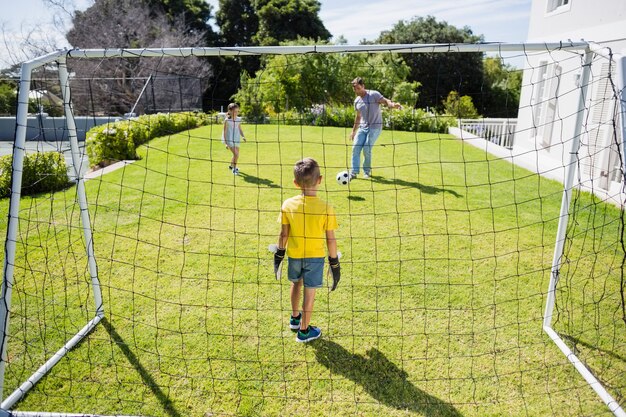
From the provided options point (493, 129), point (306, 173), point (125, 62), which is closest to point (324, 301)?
point (306, 173)

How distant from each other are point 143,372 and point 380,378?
171 centimetres

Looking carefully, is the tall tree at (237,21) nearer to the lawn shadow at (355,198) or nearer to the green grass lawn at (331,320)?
the lawn shadow at (355,198)

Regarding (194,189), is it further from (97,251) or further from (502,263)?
(502,263)

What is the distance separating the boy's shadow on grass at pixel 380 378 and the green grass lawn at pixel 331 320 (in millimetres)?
13

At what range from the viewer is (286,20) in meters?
26.7

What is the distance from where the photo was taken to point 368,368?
3123mm

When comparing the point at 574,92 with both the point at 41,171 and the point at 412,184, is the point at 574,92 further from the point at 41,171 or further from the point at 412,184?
the point at 41,171

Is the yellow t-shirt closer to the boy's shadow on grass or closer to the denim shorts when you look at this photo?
the denim shorts

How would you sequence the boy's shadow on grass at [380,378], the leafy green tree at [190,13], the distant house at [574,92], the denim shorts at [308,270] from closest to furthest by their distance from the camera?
1. the boy's shadow on grass at [380,378]
2. the denim shorts at [308,270]
3. the distant house at [574,92]
4. the leafy green tree at [190,13]

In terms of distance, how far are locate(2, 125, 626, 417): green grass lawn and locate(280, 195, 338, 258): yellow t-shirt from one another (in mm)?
854

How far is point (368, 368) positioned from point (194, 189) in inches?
208

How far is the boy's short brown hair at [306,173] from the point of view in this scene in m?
3.00

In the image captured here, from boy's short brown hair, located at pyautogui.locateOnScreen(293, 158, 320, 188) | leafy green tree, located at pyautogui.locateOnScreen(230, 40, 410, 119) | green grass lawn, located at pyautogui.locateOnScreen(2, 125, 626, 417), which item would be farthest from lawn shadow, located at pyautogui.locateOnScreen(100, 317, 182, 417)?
leafy green tree, located at pyautogui.locateOnScreen(230, 40, 410, 119)

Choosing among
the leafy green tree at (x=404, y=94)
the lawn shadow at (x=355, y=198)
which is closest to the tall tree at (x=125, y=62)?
the leafy green tree at (x=404, y=94)
